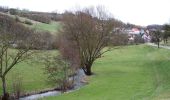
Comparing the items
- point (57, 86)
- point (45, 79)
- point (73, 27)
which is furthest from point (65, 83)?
point (73, 27)

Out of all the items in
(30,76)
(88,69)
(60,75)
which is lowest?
(88,69)

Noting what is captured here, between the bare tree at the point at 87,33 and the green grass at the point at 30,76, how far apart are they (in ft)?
22.8

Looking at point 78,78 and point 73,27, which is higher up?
point 73,27

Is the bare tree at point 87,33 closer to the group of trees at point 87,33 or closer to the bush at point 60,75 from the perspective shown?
the group of trees at point 87,33

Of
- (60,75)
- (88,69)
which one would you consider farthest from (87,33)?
(60,75)

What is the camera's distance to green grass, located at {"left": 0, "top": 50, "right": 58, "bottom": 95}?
150ft

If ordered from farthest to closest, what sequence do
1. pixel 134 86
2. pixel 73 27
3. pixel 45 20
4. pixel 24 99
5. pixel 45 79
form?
pixel 45 20 < pixel 73 27 < pixel 45 79 < pixel 134 86 < pixel 24 99

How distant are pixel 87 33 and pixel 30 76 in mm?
14877

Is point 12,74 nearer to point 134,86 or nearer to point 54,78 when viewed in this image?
point 54,78

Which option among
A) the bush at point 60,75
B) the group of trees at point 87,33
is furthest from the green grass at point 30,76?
the group of trees at point 87,33

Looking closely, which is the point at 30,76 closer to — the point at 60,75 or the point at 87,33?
the point at 60,75

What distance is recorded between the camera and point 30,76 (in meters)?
53.4

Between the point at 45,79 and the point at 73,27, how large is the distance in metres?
15.3

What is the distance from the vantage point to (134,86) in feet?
148
